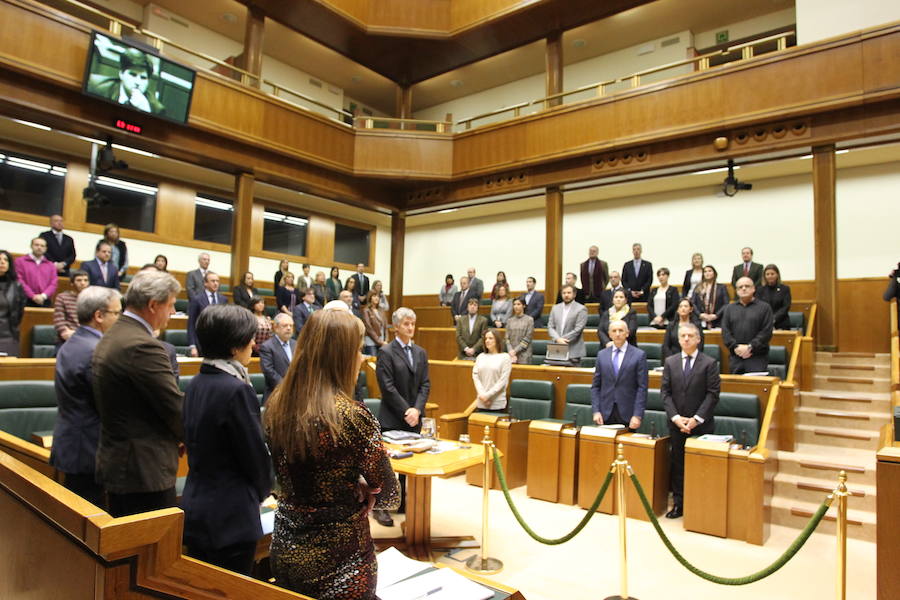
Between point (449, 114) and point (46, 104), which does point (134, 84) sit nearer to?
point (46, 104)

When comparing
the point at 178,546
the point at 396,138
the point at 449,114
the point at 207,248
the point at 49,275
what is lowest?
the point at 178,546

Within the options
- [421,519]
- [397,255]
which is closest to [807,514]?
Answer: [421,519]

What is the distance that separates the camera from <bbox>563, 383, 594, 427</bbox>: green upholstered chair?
180 inches

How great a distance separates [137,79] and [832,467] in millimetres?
7393

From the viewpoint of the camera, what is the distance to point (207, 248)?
9.40m

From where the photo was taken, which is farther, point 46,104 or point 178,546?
point 46,104

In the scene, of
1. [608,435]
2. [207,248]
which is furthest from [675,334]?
[207,248]

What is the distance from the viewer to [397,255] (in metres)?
10.4

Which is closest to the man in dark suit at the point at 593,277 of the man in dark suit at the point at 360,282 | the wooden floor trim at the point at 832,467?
the man in dark suit at the point at 360,282

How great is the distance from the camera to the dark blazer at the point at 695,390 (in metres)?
3.73

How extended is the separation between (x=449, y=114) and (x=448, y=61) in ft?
5.64

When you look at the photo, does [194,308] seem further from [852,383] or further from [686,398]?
[852,383]

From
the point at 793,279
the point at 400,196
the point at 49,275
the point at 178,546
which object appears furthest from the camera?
the point at 400,196

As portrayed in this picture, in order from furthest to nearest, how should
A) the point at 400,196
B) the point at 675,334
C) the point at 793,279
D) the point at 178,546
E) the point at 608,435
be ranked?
the point at 400,196 < the point at 793,279 < the point at 675,334 < the point at 608,435 < the point at 178,546
